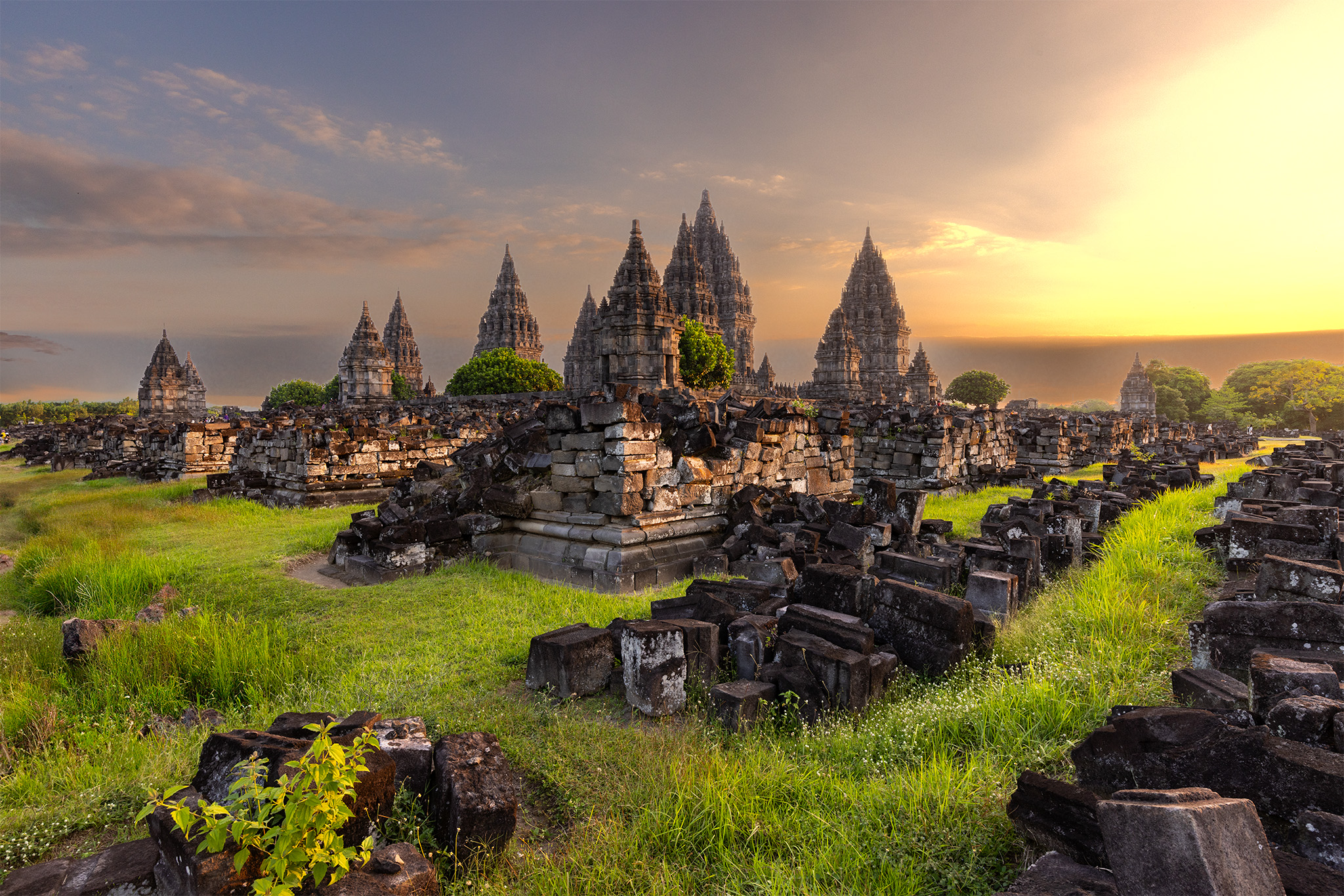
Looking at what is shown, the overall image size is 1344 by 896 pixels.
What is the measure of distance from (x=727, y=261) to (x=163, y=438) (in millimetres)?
64768

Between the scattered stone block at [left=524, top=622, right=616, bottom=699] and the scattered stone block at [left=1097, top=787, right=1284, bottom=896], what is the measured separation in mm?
2817

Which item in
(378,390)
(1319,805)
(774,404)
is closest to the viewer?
(1319,805)

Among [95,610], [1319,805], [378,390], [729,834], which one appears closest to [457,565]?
[95,610]

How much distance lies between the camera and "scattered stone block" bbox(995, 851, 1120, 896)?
5.86 feet

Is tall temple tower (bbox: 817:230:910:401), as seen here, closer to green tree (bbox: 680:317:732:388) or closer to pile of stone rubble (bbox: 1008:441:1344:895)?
green tree (bbox: 680:317:732:388)

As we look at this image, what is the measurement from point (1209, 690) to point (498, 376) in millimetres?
55113

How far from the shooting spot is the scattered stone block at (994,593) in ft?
15.3

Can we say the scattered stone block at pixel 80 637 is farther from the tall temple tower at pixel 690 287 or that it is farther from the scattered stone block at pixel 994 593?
the tall temple tower at pixel 690 287

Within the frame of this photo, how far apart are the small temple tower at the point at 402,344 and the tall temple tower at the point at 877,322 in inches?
2025

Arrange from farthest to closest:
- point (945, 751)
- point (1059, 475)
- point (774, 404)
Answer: point (1059, 475)
point (774, 404)
point (945, 751)

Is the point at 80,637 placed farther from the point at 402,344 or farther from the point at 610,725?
the point at 402,344

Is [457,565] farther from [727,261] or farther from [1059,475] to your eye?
[727,261]

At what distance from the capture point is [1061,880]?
1.89 meters

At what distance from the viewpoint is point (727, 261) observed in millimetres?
75875
